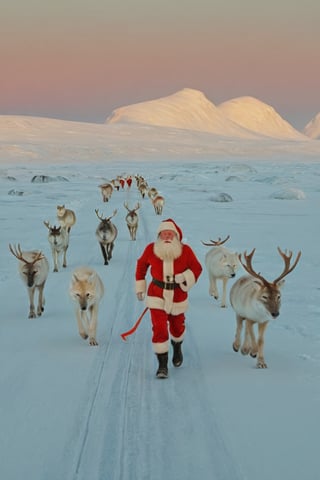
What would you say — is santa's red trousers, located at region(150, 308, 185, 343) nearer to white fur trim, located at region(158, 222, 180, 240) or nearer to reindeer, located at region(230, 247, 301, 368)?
reindeer, located at region(230, 247, 301, 368)

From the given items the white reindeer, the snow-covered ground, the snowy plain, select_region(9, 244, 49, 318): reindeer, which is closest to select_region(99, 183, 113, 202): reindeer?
the snowy plain

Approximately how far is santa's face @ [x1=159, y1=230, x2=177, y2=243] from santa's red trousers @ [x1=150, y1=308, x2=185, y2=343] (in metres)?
0.74

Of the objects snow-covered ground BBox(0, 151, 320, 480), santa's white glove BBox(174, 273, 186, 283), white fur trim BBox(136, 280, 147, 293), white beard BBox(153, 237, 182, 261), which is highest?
white beard BBox(153, 237, 182, 261)

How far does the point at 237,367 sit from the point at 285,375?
21.0 inches

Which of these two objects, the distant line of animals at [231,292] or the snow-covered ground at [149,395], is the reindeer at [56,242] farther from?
the distant line of animals at [231,292]

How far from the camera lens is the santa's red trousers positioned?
582cm

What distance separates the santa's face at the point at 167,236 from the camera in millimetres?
5910

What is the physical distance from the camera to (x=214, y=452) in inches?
171

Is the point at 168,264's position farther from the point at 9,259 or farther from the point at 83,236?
the point at 83,236

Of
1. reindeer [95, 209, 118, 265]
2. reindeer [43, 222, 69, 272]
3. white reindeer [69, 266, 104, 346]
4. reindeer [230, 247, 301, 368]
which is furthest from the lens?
reindeer [95, 209, 118, 265]

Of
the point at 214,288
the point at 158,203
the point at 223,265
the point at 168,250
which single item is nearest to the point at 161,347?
the point at 168,250

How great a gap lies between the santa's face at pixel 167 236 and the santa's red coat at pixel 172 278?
18 cm

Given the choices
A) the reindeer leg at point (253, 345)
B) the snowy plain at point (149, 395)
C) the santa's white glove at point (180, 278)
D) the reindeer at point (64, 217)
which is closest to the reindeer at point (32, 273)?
the snowy plain at point (149, 395)

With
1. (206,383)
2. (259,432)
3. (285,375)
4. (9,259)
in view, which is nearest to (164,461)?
(259,432)
